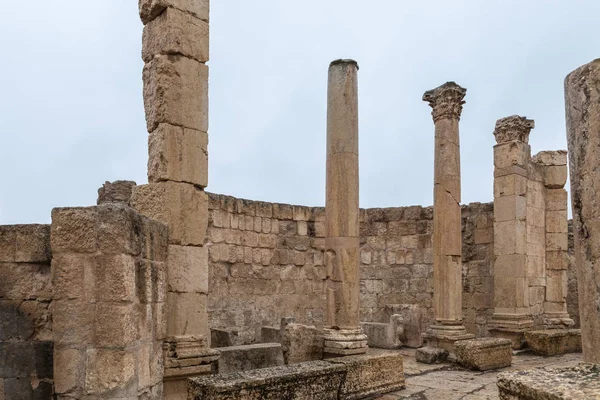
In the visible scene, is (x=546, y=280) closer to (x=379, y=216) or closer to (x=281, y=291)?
(x=379, y=216)

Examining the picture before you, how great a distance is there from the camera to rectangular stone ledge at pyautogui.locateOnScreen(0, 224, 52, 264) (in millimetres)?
4656

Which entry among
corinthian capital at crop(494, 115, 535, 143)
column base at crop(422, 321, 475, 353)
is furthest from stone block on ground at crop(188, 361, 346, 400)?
corinthian capital at crop(494, 115, 535, 143)

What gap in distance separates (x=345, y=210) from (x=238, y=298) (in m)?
4.65

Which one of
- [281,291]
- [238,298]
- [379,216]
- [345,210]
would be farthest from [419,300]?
[345,210]

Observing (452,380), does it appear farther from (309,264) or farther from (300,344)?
(309,264)

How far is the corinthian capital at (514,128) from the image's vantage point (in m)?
12.6

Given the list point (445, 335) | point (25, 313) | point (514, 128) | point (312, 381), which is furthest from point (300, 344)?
point (514, 128)

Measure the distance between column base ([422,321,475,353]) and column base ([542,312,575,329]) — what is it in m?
2.88

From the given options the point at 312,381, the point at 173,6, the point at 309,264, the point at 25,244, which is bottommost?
the point at 312,381

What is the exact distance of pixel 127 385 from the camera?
4434mm

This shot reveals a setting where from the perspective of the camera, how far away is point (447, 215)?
11617 millimetres

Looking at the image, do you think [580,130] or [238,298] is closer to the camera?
[580,130]

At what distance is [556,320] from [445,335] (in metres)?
3.67

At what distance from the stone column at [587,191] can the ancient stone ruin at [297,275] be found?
11 millimetres
